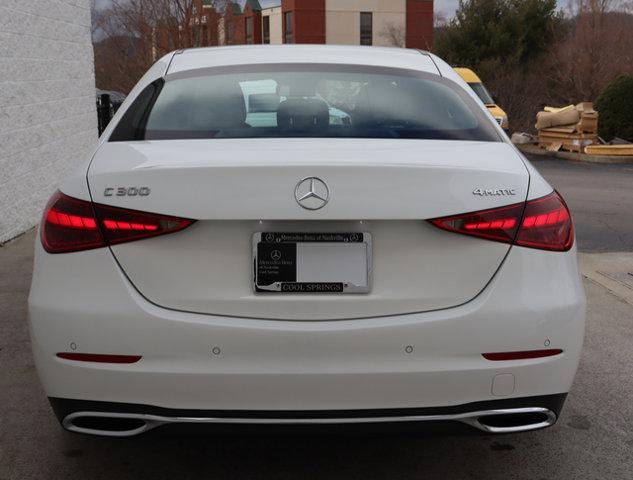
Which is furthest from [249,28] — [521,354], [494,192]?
[521,354]

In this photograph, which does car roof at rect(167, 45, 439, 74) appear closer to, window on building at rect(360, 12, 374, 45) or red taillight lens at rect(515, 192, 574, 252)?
red taillight lens at rect(515, 192, 574, 252)

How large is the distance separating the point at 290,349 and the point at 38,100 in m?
7.41

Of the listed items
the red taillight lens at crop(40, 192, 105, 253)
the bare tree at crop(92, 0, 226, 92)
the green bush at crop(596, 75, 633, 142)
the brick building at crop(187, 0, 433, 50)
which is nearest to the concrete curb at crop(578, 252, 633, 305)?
the red taillight lens at crop(40, 192, 105, 253)

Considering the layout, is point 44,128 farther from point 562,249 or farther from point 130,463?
point 562,249

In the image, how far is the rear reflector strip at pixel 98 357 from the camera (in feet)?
8.84

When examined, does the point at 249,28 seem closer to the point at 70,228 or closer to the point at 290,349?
the point at 70,228

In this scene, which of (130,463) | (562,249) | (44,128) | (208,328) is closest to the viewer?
(208,328)

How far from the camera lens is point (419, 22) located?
248 ft

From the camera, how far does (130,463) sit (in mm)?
3422

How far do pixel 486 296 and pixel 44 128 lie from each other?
7.73 m

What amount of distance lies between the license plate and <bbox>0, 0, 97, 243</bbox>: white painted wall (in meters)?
5.99

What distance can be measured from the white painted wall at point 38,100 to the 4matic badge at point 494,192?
20.6 ft

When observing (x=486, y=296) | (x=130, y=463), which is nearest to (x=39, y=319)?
(x=130, y=463)

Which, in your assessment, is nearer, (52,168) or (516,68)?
(52,168)
